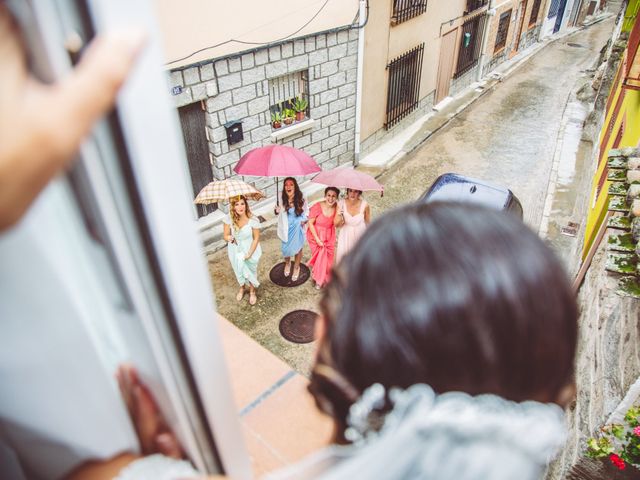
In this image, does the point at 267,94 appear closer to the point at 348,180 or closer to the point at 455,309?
the point at 348,180

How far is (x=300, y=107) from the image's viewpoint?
25.0ft

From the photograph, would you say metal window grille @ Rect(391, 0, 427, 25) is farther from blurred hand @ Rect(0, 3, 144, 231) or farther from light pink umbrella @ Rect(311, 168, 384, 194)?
blurred hand @ Rect(0, 3, 144, 231)

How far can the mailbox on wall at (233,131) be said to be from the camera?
6.49m

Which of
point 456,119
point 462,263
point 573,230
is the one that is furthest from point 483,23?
point 462,263

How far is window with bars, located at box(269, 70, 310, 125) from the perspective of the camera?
711 cm

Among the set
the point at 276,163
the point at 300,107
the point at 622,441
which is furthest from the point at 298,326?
the point at 300,107

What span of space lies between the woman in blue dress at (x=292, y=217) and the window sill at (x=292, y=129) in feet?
6.81

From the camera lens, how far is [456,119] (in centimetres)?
1205

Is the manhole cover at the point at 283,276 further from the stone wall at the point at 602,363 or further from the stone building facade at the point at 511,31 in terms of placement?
the stone building facade at the point at 511,31

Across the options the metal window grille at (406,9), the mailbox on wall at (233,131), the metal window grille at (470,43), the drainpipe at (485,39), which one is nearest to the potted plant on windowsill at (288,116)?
the mailbox on wall at (233,131)

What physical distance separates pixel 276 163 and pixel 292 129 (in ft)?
7.62

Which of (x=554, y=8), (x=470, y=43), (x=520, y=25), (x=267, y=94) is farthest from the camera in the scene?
(x=554, y=8)

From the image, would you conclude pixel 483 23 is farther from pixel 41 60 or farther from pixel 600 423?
pixel 41 60

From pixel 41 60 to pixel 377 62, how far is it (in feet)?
30.0
